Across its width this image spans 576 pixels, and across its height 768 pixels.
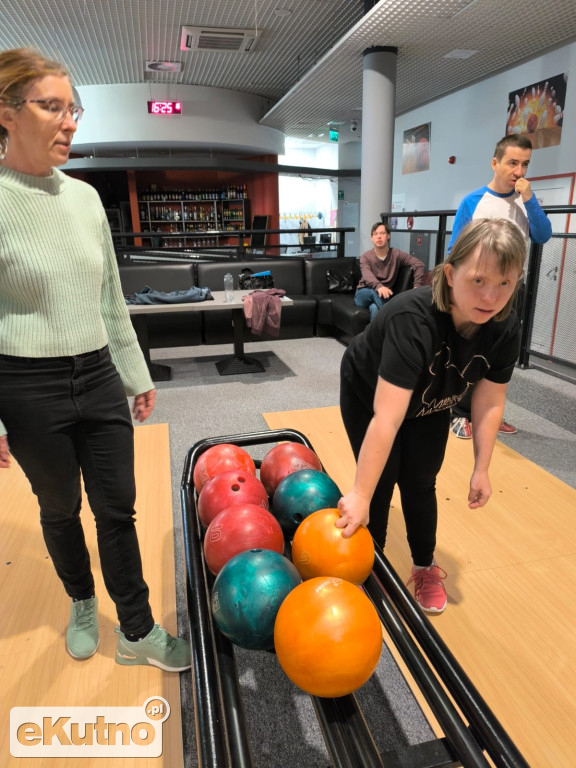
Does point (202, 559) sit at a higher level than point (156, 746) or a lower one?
higher

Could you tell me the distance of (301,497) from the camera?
1677 millimetres

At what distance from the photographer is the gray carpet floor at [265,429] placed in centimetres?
139

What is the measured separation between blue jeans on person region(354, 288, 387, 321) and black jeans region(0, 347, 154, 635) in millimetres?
3923

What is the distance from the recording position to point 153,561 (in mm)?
2072

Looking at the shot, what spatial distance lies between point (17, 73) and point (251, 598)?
4.15ft

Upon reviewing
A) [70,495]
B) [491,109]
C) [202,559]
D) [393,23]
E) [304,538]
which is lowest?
[202,559]

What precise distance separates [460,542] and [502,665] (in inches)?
24.3

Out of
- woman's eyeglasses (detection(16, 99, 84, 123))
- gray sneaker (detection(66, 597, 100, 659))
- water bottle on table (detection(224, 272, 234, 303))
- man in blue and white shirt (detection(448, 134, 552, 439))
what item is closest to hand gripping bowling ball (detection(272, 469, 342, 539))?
gray sneaker (detection(66, 597, 100, 659))

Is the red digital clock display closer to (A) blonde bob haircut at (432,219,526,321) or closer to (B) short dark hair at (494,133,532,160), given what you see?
(B) short dark hair at (494,133,532,160)

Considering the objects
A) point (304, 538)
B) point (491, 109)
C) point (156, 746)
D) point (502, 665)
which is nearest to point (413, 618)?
point (304, 538)

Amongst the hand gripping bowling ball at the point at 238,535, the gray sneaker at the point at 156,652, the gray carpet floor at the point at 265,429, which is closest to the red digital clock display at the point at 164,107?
the gray carpet floor at the point at 265,429

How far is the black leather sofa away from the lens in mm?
5594

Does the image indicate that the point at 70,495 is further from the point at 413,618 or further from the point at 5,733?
the point at 413,618

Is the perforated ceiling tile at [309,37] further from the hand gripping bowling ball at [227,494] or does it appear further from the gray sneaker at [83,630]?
the gray sneaker at [83,630]
